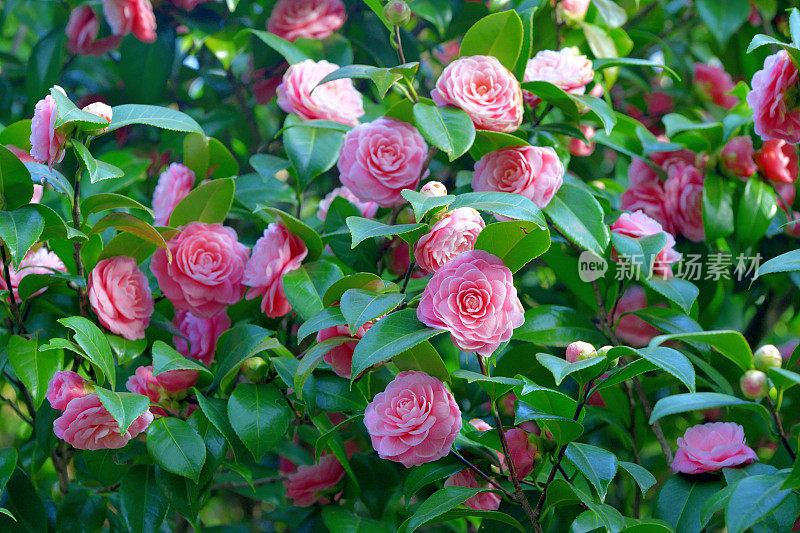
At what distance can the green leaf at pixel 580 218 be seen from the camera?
0.94 meters

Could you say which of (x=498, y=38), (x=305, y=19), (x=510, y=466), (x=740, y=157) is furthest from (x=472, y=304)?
(x=305, y=19)

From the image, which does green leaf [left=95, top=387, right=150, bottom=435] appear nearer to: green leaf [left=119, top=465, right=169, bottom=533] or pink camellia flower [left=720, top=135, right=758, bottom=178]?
green leaf [left=119, top=465, right=169, bottom=533]

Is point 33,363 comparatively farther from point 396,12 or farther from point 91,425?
point 396,12

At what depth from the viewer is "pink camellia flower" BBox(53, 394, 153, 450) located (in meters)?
0.82

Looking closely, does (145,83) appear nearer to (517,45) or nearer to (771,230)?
(517,45)

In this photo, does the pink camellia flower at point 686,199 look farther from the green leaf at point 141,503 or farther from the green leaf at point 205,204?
the green leaf at point 141,503

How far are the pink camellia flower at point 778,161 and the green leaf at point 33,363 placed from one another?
3.28 feet

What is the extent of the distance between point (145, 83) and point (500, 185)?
0.85 meters

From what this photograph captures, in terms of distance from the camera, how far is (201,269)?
3.15ft

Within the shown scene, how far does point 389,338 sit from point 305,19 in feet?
2.75

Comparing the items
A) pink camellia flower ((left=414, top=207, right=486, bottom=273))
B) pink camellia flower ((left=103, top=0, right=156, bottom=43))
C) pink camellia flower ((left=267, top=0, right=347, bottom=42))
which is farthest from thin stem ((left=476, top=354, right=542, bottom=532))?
pink camellia flower ((left=103, top=0, right=156, bottom=43))

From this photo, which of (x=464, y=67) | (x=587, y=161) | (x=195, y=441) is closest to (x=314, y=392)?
(x=195, y=441)

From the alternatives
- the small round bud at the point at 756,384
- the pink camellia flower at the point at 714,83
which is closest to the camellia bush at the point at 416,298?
the small round bud at the point at 756,384

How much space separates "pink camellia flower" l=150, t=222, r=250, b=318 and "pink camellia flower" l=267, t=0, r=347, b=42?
0.54 m
